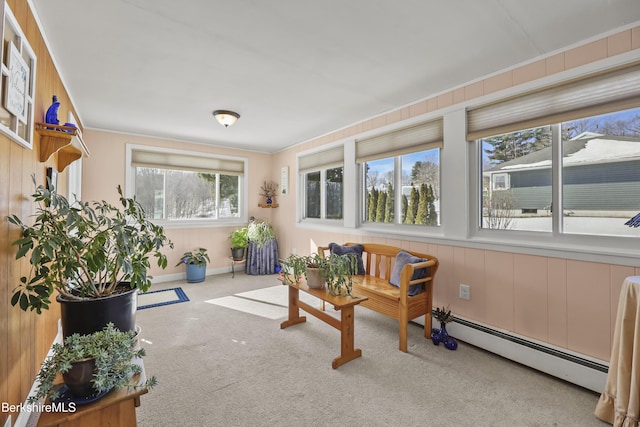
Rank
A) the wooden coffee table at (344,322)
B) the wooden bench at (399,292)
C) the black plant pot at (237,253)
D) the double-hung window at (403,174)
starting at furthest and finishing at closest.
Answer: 1. the black plant pot at (237,253)
2. the double-hung window at (403,174)
3. the wooden bench at (399,292)
4. the wooden coffee table at (344,322)

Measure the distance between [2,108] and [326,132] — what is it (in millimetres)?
3585

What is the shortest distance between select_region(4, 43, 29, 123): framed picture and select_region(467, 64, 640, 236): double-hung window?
3174 millimetres

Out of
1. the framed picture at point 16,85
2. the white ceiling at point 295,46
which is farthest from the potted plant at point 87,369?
the white ceiling at point 295,46

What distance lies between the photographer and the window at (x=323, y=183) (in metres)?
4.41

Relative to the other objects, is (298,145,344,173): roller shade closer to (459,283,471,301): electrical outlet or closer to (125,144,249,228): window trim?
(125,144,249,228): window trim

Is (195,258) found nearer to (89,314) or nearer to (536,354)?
(89,314)

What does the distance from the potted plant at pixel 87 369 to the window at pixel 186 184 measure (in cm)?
406

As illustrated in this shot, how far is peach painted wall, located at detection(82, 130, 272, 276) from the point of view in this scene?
4.21m

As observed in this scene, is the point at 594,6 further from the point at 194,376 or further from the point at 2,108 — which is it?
the point at 194,376

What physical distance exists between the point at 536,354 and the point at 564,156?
5.13 ft

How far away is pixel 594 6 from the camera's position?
5.62 feet

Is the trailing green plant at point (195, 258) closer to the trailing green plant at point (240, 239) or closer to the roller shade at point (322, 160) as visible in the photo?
the trailing green plant at point (240, 239)

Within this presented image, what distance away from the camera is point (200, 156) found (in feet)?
16.7

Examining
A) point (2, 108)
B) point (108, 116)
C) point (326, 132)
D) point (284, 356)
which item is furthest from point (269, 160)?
point (2, 108)
